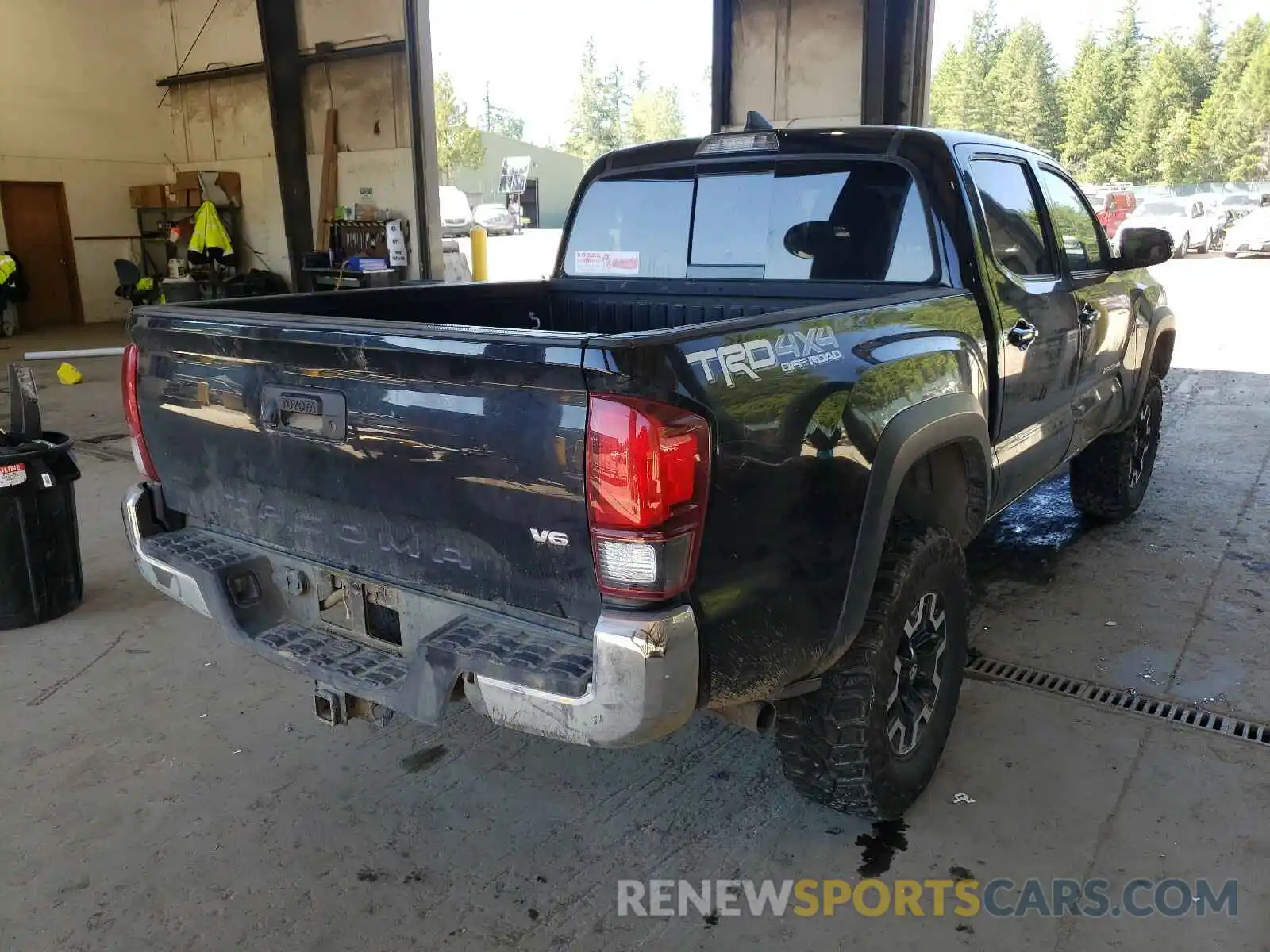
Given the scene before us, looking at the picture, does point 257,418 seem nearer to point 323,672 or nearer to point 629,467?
point 323,672

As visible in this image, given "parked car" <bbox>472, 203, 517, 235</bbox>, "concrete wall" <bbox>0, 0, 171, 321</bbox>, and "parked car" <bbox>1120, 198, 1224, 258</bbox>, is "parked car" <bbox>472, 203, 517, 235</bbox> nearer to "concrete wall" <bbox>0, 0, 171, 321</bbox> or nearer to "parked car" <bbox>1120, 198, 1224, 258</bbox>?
"concrete wall" <bbox>0, 0, 171, 321</bbox>

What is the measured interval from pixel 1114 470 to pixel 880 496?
330 cm

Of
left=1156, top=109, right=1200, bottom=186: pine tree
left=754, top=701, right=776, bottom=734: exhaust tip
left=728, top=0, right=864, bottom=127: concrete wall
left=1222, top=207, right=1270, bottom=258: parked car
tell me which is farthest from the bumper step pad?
left=1156, top=109, right=1200, bottom=186: pine tree

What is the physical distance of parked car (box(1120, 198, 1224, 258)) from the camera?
23.7 meters

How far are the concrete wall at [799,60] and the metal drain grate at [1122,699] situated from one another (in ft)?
26.5

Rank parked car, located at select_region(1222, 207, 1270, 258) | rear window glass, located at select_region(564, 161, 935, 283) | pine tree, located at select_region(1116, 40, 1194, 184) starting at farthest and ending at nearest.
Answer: pine tree, located at select_region(1116, 40, 1194, 184)
parked car, located at select_region(1222, 207, 1270, 258)
rear window glass, located at select_region(564, 161, 935, 283)

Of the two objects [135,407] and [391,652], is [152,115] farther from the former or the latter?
[391,652]

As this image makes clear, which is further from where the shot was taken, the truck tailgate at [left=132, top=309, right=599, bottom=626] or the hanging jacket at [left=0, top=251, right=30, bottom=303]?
the hanging jacket at [left=0, top=251, right=30, bottom=303]

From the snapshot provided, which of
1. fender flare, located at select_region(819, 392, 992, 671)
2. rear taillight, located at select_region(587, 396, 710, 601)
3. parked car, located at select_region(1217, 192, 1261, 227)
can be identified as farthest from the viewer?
parked car, located at select_region(1217, 192, 1261, 227)

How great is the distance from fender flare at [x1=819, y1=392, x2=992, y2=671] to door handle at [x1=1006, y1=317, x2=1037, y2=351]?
760mm

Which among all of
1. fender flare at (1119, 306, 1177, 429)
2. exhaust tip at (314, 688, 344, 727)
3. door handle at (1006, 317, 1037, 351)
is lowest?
exhaust tip at (314, 688, 344, 727)

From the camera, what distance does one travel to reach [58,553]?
13.9ft

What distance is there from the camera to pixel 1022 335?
10.8ft

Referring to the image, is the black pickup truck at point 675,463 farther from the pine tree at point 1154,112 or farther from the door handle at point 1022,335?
the pine tree at point 1154,112
